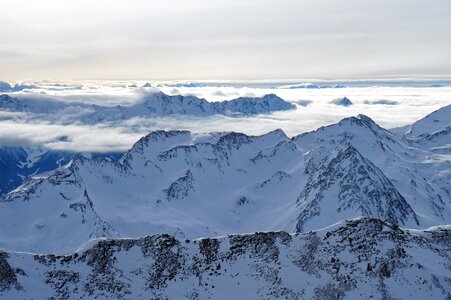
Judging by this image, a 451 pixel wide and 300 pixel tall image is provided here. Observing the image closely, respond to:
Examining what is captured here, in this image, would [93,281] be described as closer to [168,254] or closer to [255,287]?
[168,254]

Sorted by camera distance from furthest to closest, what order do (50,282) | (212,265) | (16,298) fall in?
(212,265) < (50,282) < (16,298)

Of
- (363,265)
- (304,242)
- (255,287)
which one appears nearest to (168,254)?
(255,287)

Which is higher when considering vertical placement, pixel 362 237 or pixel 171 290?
pixel 362 237

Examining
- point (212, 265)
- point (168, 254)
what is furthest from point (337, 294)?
point (168, 254)

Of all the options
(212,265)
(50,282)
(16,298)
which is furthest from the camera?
(212,265)

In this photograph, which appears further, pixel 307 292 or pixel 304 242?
pixel 304 242

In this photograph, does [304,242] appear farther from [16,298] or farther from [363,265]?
[16,298]
